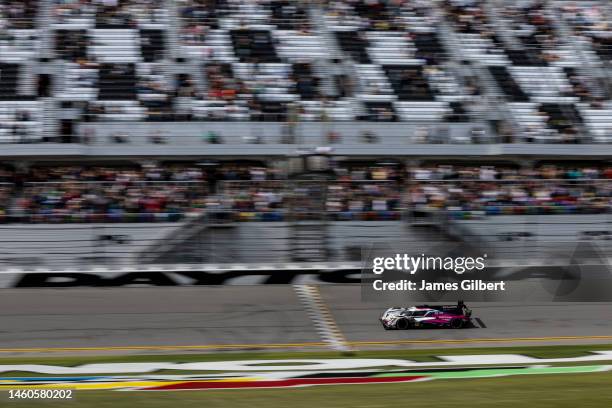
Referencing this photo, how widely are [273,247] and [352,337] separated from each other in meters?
3.83

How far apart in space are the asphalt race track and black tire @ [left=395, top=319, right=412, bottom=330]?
9 cm

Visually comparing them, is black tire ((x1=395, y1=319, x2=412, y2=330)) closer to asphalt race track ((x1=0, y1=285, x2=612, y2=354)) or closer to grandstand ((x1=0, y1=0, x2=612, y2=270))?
asphalt race track ((x1=0, y1=285, x2=612, y2=354))

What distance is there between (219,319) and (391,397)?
5938mm

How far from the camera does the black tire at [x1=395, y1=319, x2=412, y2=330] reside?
1230 cm

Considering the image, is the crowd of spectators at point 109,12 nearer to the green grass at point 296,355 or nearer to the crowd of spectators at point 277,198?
the crowd of spectators at point 277,198

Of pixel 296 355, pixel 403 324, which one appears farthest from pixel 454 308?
pixel 296 355

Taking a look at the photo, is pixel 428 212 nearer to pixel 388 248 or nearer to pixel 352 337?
pixel 388 248

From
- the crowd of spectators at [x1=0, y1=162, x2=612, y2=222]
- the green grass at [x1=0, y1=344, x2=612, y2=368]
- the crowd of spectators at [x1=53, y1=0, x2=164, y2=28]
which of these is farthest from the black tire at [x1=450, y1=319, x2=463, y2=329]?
the crowd of spectators at [x1=53, y1=0, x2=164, y2=28]

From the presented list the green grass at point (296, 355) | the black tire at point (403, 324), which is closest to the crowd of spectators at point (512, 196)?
the black tire at point (403, 324)

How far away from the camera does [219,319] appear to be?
13.2 meters

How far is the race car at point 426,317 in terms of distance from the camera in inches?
482

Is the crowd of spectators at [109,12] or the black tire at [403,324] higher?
the crowd of spectators at [109,12]

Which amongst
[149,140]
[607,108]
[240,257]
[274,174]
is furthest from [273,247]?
[607,108]

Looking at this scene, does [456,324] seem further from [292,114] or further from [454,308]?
[292,114]
